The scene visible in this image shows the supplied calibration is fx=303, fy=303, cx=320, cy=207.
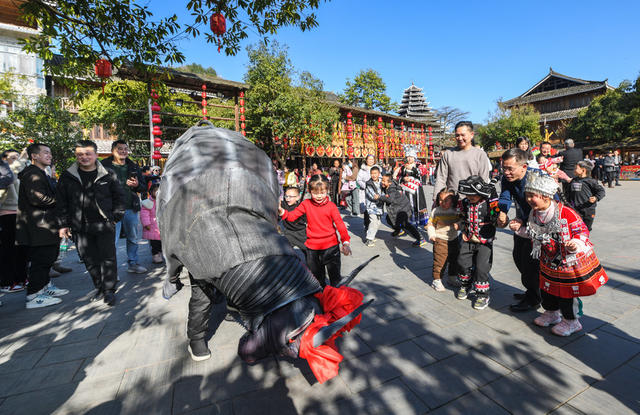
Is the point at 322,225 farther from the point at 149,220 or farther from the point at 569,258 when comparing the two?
the point at 149,220

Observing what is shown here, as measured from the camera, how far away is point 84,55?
4863mm

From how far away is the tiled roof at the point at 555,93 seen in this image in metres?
35.2

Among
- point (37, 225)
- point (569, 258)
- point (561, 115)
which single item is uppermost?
point (561, 115)

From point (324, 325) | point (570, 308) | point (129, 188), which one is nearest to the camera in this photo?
point (324, 325)

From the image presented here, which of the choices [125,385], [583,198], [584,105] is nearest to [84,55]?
[125,385]

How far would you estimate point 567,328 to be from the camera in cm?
290

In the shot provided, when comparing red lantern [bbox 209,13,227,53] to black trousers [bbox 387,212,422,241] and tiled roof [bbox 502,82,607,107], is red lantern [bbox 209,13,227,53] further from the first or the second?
tiled roof [bbox 502,82,607,107]

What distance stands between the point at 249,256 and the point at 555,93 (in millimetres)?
50622

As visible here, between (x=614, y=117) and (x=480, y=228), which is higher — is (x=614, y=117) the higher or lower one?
the higher one

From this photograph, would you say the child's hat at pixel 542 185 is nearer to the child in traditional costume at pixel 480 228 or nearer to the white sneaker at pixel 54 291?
the child in traditional costume at pixel 480 228

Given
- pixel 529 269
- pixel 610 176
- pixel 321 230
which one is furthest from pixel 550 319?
pixel 610 176

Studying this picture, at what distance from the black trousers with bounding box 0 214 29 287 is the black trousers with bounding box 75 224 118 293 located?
1.25 metres

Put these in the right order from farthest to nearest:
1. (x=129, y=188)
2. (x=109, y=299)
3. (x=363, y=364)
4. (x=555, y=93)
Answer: (x=555, y=93), (x=129, y=188), (x=109, y=299), (x=363, y=364)

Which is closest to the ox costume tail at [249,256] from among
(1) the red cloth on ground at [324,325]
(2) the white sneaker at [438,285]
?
(1) the red cloth on ground at [324,325]
